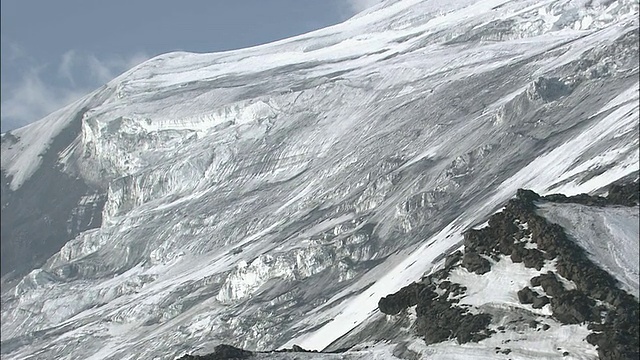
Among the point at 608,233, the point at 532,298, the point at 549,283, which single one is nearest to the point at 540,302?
the point at 532,298

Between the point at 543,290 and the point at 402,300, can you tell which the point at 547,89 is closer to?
the point at 402,300

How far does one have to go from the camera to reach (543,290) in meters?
48.8

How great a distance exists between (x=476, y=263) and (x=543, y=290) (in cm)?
520

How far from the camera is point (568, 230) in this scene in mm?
53531

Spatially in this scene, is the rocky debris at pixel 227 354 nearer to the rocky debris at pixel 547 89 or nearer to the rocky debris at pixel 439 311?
the rocky debris at pixel 439 311

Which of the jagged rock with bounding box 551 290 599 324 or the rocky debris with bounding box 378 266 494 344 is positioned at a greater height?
the rocky debris with bounding box 378 266 494 344

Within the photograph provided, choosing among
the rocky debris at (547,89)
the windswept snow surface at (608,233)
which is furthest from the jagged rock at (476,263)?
the rocky debris at (547,89)

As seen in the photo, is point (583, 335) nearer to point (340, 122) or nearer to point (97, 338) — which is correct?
point (97, 338)

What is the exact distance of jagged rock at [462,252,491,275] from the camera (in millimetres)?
52594

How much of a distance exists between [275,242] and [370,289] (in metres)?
39.9

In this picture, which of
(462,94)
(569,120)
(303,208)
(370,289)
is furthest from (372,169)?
(370,289)

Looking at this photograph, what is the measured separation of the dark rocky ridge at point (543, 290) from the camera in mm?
45281

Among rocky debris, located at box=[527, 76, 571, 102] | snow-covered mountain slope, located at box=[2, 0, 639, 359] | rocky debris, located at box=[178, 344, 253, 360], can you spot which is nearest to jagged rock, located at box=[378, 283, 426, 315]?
rocky debris, located at box=[178, 344, 253, 360]

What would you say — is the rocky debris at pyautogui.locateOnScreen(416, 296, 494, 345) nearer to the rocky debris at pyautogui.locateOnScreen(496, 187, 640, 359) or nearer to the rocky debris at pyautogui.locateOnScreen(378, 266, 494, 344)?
the rocky debris at pyautogui.locateOnScreen(378, 266, 494, 344)
